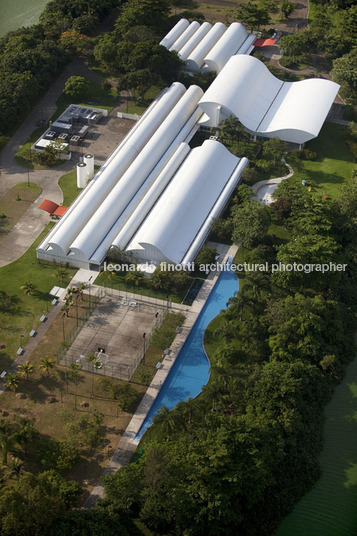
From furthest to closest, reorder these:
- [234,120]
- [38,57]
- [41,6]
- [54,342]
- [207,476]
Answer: [41,6] < [38,57] < [234,120] < [54,342] < [207,476]

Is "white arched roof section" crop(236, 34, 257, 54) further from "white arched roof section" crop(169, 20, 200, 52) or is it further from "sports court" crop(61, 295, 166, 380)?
"sports court" crop(61, 295, 166, 380)

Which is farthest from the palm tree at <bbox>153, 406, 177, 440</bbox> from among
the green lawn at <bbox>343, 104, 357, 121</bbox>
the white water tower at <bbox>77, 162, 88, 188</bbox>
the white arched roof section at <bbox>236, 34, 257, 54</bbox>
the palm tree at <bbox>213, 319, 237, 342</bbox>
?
the white arched roof section at <bbox>236, 34, 257, 54</bbox>

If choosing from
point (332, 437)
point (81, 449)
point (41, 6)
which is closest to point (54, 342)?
point (81, 449)

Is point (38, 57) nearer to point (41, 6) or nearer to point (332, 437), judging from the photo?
point (41, 6)

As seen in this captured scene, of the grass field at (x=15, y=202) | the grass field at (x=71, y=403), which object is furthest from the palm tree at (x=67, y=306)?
the grass field at (x=15, y=202)

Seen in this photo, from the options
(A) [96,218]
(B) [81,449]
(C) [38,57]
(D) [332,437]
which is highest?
(C) [38,57]

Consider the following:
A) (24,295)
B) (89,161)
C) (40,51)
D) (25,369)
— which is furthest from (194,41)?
(25,369)
